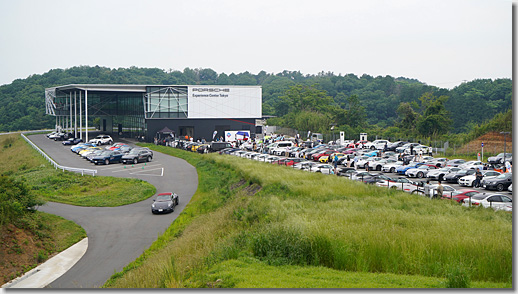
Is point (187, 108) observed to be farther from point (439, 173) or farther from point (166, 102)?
point (439, 173)

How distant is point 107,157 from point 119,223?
85.0 feet

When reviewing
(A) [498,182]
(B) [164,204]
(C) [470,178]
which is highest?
(A) [498,182]

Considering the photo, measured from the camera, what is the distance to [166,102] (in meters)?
79.1

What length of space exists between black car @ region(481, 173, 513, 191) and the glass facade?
54.5 meters

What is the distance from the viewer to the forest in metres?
89.9

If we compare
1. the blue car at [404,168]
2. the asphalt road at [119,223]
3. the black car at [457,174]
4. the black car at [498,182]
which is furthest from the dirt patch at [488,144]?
the asphalt road at [119,223]

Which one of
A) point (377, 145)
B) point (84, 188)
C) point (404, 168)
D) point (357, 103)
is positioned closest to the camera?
point (84, 188)

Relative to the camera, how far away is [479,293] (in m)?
9.41

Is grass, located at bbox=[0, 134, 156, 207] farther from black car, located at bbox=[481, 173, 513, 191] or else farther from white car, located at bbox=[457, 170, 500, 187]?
black car, located at bbox=[481, 173, 513, 191]

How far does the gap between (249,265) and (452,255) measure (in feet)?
17.0

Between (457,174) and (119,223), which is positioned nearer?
(119,223)

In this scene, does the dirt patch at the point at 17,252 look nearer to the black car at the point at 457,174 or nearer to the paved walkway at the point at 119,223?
the paved walkway at the point at 119,223

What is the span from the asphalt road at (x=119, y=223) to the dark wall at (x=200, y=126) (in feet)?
92.1

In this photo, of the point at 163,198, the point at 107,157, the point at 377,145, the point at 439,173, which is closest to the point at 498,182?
the point at 439,173
